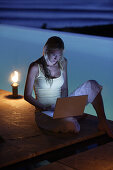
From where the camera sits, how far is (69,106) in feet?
10.1

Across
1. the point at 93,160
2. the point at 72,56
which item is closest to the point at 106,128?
the point at 93,160

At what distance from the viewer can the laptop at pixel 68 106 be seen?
3.01 m

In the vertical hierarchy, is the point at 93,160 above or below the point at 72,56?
below

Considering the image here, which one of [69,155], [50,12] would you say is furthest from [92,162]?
[50,12]

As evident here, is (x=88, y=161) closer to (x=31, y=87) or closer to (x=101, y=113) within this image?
(x=101, y=113)

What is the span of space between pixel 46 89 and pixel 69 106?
424 mm

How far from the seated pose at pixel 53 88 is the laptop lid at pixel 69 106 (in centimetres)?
9

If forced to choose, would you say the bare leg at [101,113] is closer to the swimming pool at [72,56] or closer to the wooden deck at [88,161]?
the wooden deck at [88,161]

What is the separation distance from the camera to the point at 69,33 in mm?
5762

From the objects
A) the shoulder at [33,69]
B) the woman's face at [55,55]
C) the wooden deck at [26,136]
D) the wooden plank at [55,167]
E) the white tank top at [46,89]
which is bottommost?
the wooden plank at [55,167]

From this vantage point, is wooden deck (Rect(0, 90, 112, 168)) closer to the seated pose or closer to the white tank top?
the seated pose

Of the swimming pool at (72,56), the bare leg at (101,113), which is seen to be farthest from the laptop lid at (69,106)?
the swimming pool at (72,56)

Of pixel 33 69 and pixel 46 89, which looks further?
pixel 46 89

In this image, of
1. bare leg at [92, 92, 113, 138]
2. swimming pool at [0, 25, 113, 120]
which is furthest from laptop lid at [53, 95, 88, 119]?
swimming pool at [0, 25, 113, 120]
